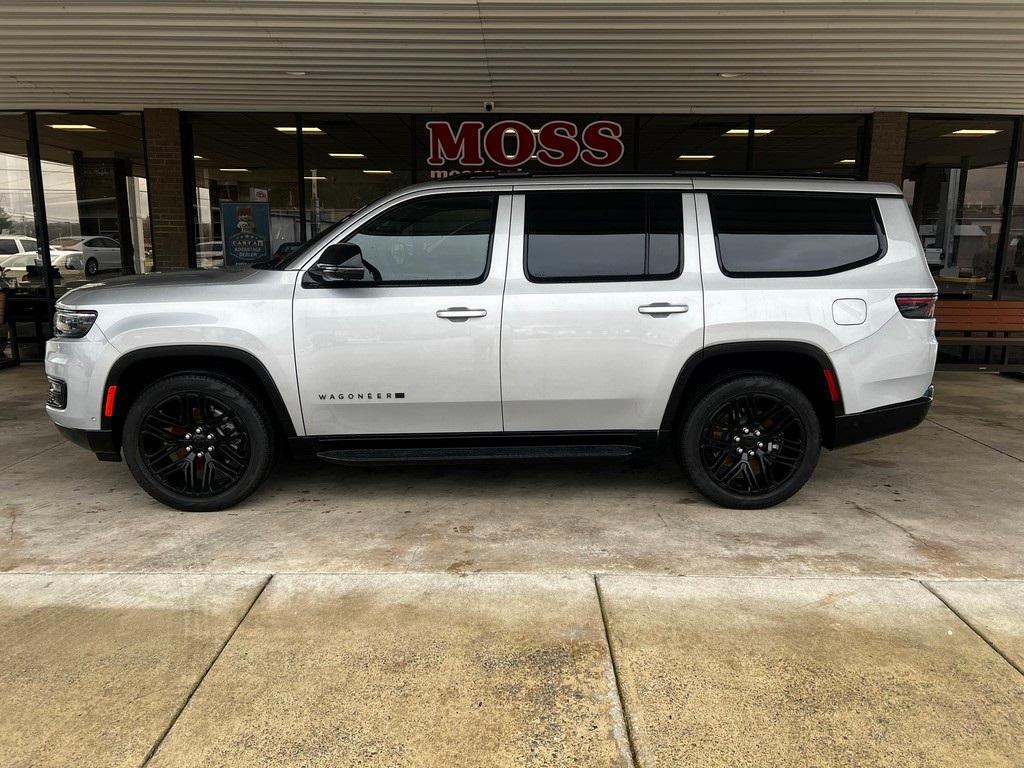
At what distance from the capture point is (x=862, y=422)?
439 cm

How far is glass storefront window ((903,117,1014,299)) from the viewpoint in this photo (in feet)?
31.4

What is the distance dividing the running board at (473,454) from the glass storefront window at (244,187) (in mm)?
6060

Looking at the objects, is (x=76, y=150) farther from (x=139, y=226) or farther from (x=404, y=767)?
(x=404, y=767)

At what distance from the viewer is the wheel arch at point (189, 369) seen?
4.20 m

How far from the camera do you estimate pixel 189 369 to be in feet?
14.2

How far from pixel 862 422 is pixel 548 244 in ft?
7.06

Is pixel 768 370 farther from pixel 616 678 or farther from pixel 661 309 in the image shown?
pixel 616 678

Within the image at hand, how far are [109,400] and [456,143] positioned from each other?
646 centimetres

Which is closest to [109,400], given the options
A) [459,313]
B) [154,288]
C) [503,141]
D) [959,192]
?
[154,288]

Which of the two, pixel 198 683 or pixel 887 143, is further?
pixel 887 143

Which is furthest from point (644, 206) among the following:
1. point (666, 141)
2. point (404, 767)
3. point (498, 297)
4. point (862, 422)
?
point (666, 141)

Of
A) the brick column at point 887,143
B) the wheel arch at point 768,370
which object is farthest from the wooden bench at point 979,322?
the wheel arch at point 768,370

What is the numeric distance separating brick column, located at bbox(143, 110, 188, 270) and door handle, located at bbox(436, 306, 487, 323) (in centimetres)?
658

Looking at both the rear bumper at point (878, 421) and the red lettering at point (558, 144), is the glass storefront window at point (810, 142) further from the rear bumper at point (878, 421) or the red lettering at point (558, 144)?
the rear bumper at point (878, 421)
